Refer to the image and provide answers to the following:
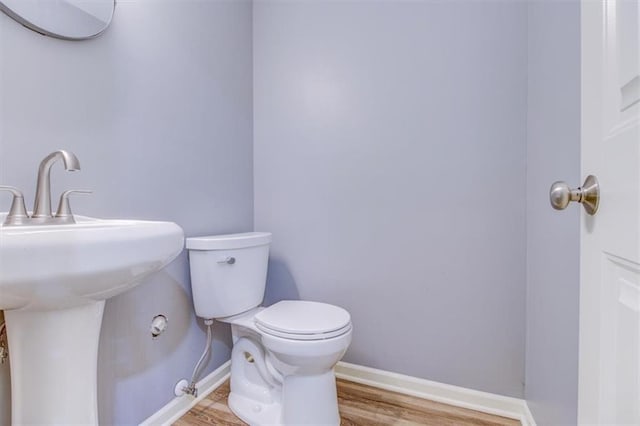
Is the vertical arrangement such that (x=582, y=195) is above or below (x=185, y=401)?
above

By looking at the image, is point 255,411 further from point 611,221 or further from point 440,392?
point 611,221

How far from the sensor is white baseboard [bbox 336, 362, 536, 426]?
1321 millimetres

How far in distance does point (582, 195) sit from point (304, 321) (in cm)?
93

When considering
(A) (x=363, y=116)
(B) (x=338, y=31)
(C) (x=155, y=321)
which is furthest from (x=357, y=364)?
(B) (x=338, y=31)

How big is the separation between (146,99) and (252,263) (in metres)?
0.76

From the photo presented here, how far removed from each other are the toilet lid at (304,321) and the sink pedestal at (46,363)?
0.56 meters

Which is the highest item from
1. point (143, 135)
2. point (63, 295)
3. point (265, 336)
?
point (143, 135)

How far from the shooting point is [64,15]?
3.06 feet

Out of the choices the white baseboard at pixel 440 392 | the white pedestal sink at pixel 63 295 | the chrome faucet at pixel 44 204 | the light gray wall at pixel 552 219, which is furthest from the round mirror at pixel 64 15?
the white baseboard at pixel 440 392

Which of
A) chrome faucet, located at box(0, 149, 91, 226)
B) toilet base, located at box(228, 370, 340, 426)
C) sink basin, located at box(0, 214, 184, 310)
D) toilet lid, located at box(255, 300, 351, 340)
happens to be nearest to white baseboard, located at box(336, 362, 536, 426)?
toilet base, located at box(228, 370, 340, 426)

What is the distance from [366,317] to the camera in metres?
1.56

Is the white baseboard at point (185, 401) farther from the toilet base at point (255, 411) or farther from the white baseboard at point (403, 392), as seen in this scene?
the toilet base at point (255, 411)

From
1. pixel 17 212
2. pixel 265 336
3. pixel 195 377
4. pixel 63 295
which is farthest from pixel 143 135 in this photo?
pixel 195 377

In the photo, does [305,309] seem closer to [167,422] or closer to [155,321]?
[155,321]
